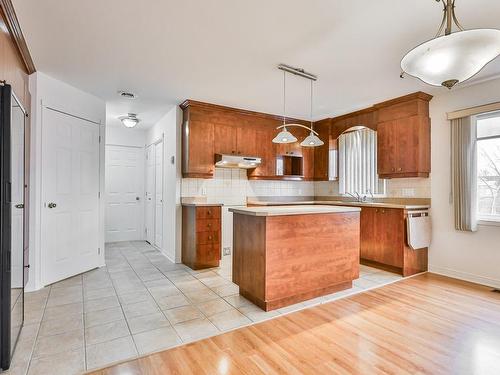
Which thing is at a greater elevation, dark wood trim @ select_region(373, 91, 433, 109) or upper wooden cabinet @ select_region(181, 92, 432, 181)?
dark wood trim @ select_region(373, 91, 433, 109)

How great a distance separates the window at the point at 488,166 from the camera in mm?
3539

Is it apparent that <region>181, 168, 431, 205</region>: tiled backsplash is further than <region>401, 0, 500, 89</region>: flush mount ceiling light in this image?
Yes

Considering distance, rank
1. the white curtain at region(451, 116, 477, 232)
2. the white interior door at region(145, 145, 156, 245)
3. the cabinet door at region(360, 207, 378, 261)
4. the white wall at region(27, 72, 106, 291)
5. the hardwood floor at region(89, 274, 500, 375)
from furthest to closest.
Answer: the white interior door at region(145, 145, 156, 245) → the cabinet door at region(360, 207, 378, 261) → the white curtain at region(451, 116, 477, 232) → the white wall at region(27, 72, 106, 291) → the hardwood floor at region(89, 274, 500, 375)

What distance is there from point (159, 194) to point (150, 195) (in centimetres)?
75

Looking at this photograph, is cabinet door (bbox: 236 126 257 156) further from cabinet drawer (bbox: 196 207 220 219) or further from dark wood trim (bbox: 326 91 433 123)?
dark wood trim (bbox: 326 91 433 123)

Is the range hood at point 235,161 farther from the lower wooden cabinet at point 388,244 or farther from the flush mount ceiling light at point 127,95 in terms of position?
the lower wooden cabinet at point 388,244

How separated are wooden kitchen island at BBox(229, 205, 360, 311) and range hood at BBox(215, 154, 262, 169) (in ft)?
5.24

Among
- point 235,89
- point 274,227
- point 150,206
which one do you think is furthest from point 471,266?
point 150,206

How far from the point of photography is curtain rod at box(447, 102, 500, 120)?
3435mm

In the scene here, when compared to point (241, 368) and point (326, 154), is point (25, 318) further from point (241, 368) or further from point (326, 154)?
point (326, 154)

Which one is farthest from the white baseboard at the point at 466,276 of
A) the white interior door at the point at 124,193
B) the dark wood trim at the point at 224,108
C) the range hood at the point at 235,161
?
the white interior door at the point at 124,193

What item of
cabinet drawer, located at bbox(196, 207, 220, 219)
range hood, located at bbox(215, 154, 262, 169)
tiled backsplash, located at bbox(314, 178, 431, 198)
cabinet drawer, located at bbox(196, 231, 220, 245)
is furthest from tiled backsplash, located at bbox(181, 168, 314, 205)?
tiled backsplash, located at bbox(314, 178, 431, 198)

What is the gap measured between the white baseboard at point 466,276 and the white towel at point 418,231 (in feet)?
1.21

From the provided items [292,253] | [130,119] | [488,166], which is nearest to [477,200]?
[488,166]
